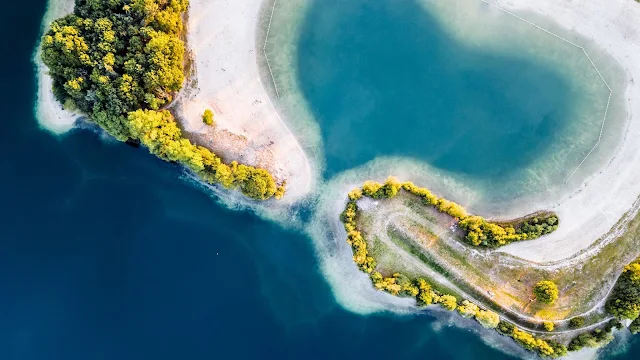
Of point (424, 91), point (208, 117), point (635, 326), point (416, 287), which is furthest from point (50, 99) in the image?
point (635, 326)

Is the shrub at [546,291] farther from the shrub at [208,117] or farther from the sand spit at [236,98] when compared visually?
the shrub at [208,117]

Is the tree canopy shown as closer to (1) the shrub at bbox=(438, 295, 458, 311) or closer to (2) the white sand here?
(2) the white sand

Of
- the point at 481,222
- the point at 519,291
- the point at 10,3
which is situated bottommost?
the point at 519,291

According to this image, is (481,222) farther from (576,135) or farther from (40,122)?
(40,122)

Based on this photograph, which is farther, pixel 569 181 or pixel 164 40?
pixel 569 181

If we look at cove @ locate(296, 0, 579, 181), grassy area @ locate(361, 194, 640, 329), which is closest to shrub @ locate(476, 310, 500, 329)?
grassy area @ locate(361, 194, 640, 329)

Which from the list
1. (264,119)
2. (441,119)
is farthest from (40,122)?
(441,119)

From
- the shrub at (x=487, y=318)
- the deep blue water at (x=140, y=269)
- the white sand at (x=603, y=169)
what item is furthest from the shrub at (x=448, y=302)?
the white sand at (x=603, y=169)
